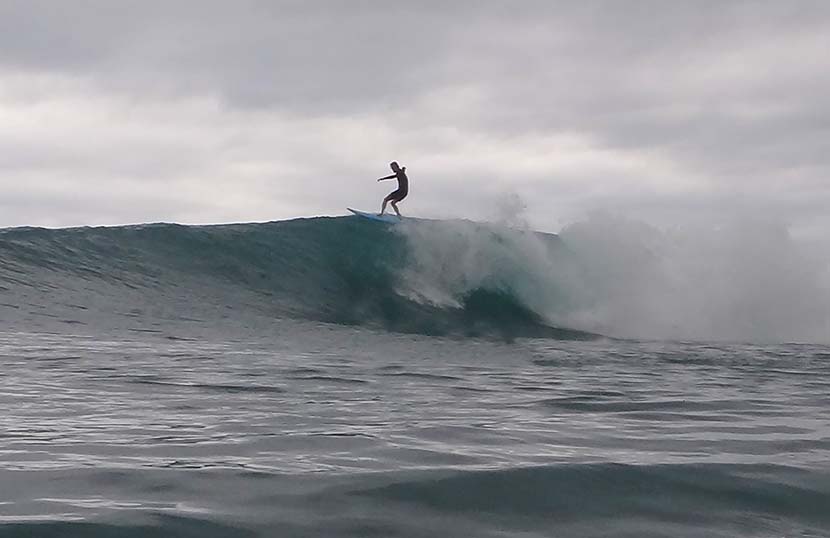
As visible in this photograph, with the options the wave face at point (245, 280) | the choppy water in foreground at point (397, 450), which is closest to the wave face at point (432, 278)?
the wave face at point (245, 280)

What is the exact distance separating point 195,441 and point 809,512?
2.96 m

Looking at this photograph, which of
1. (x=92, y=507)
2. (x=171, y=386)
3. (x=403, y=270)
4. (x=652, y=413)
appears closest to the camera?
(x=92, y=507)

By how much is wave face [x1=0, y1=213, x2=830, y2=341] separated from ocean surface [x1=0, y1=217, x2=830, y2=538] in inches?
5.1

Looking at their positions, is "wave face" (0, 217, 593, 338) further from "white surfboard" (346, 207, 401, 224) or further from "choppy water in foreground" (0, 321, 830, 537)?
"choppy water in foreground" (0, 321, 830, 537)

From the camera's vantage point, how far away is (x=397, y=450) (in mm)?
4750

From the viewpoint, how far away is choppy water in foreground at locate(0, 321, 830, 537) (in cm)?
354

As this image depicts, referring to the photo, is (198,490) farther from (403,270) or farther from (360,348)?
(403,270)

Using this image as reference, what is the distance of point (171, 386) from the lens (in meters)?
7.05

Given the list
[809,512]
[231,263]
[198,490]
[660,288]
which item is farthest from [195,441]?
[660,288]

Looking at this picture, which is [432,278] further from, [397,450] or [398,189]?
[397,450]

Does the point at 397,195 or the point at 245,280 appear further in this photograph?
the point at 397,195

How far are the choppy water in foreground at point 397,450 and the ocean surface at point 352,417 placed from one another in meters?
0.02

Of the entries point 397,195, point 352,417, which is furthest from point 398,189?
point 352,417

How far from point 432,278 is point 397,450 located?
14.8 meters
